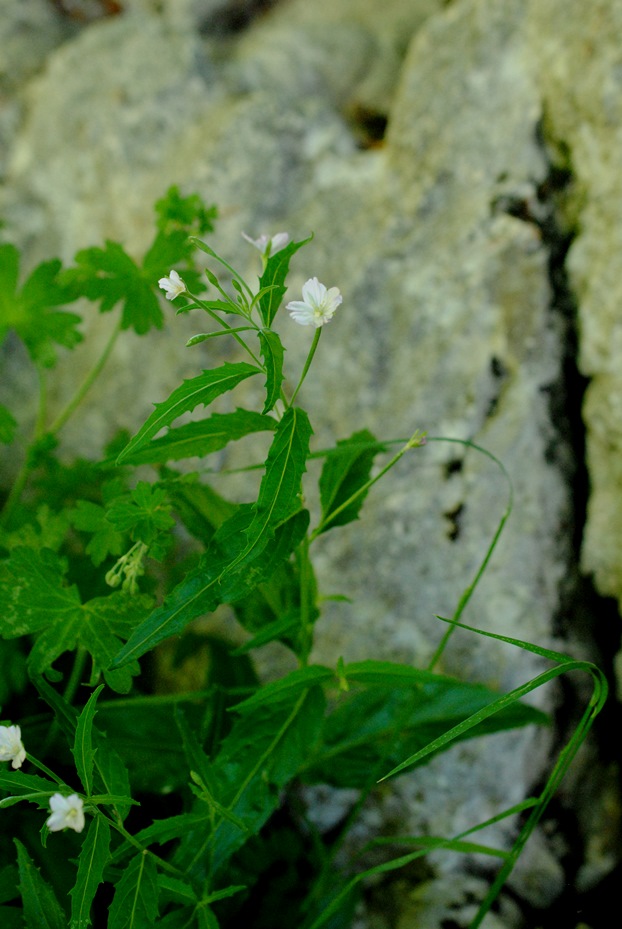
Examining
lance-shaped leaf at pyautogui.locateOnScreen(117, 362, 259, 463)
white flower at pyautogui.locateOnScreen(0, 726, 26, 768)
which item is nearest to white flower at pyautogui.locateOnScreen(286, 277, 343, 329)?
lance-shaped leaf at pyautogui.locateOnScreen(117, 362, 259, 463)

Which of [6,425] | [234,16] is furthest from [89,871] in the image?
[234,16]

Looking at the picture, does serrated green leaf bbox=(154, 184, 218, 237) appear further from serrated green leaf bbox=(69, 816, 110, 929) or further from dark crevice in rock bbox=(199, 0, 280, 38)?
dark crevice in rock bbox=(199, 0, 280, 38)

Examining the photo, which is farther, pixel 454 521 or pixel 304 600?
pixel 454 521

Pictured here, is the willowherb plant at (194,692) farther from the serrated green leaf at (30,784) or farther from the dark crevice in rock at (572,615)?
the dark crevice in rock at (572,615)

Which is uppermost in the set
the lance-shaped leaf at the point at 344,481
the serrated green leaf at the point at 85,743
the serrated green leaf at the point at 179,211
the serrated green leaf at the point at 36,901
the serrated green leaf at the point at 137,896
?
the serrated green leaf at the point at 179,211

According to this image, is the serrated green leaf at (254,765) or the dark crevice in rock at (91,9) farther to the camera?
the dark crevice in rock at (91,9)

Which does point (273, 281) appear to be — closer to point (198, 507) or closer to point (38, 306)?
point (198, 507)

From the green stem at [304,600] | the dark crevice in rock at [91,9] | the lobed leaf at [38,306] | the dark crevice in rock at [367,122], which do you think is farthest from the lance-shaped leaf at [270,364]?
the dark crevice in rock at [91,9]
